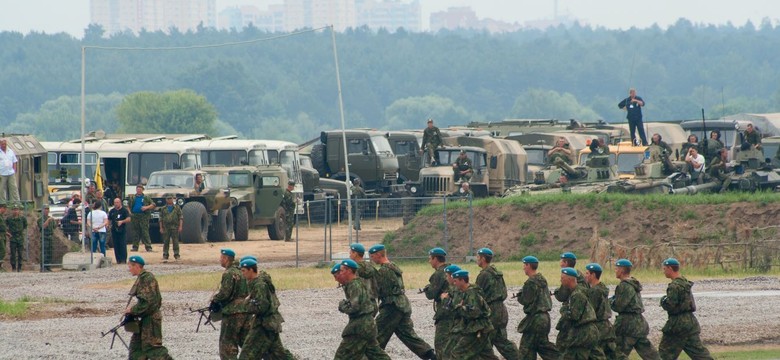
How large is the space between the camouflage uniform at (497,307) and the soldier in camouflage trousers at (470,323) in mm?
902

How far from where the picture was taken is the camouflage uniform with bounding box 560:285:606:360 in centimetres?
1838

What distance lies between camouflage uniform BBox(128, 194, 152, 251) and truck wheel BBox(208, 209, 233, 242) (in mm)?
2766

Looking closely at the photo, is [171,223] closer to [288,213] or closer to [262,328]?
[288,213]

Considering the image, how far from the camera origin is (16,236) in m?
34.1

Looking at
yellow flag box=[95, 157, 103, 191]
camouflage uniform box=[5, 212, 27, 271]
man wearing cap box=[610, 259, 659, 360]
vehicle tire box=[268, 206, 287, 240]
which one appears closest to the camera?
man wearing cap box=[610, 259, 659, 360]

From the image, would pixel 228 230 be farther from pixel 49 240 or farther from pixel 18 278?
pixel 18 278

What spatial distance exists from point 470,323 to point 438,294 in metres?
1.87

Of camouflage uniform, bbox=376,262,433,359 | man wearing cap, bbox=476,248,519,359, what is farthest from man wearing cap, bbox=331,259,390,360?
man wearing cap, bbox=476,248,519,359

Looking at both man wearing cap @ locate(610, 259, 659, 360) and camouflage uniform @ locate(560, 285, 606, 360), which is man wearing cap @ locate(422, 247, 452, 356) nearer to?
camouflage uniform @ locate(560, 285, 606, 360)

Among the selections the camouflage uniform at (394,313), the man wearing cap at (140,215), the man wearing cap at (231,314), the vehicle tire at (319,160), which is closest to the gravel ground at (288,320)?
the camouflage uniform at (394,313)

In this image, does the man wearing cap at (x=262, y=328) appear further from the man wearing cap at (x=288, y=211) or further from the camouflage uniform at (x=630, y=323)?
the man wearing cap at (x=288, y=211)

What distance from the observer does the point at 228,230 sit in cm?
4181

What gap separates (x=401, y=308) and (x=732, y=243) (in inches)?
532

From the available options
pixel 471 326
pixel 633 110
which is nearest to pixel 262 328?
pixel 471 326
